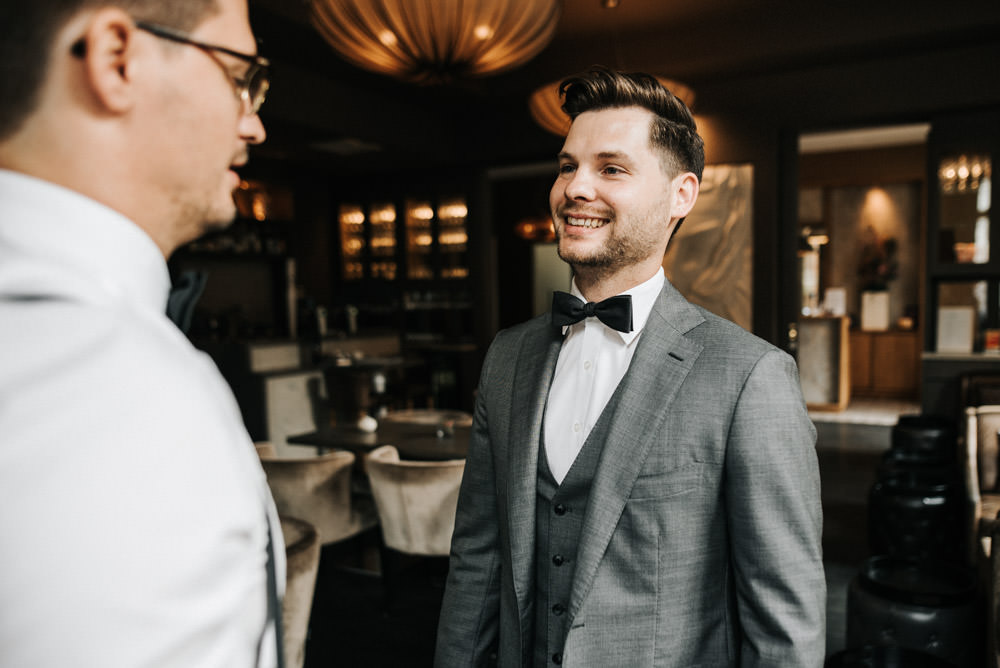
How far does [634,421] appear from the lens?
1092mm

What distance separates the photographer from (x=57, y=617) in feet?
1.25

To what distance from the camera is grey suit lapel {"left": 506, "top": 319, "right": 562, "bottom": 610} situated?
3.74 feet

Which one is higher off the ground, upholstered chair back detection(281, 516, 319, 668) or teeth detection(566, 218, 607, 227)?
teeth detection(566, 218, 607, 227)

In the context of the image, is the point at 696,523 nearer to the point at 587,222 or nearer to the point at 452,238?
the point at 587,222

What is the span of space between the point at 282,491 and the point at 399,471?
735mm

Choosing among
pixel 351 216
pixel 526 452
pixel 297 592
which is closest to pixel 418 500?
pixel 297 592

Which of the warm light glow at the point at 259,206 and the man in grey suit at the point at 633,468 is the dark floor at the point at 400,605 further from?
the warm light glow at the point at 259,206

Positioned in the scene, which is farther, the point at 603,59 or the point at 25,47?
the point at 603,59

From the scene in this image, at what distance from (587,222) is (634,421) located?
358 millimetres

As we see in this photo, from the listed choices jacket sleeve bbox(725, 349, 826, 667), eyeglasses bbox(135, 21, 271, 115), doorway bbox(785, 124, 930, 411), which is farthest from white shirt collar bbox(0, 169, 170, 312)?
doorway bbox(785, 124, 930, 411)

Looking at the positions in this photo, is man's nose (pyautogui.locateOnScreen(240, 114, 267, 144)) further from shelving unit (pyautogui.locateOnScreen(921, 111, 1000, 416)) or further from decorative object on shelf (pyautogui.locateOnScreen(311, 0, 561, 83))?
shelving unit (pyautogui.locateOnScreen(921, 111, 1000, 416))

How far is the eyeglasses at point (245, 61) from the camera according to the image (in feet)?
1.74

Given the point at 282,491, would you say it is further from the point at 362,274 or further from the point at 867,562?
the point at 362,274

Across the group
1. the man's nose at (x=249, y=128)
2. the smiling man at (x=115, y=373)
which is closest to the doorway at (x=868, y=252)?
the man's nose at (x=249, y=128)
